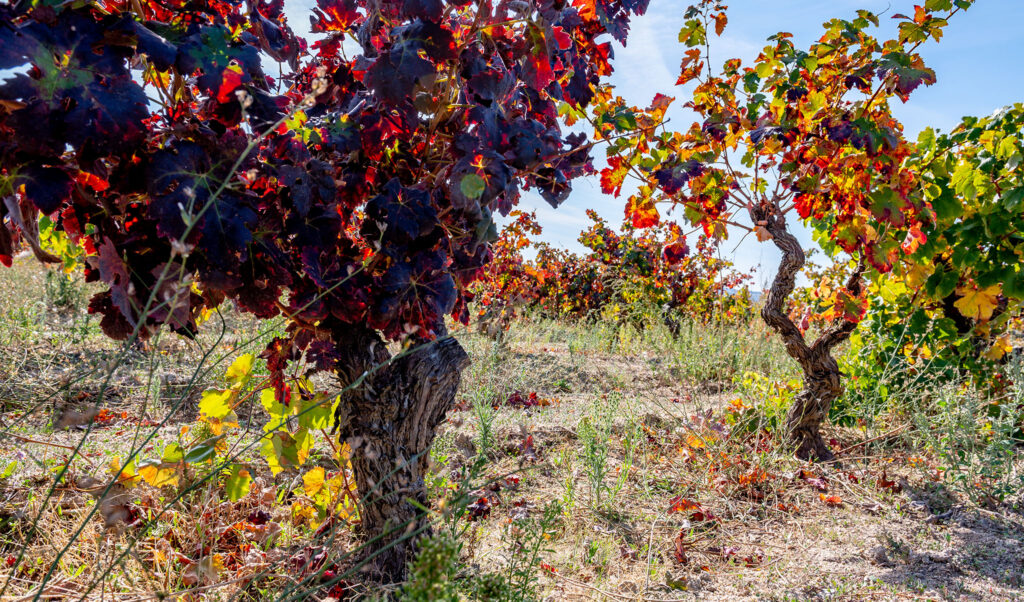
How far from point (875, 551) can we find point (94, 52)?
2630 millimetres

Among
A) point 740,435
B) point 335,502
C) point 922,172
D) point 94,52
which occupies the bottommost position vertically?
point 335,502

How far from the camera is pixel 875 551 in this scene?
1928 millimetres

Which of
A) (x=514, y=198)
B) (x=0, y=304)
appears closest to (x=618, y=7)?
(x=514, y=198)

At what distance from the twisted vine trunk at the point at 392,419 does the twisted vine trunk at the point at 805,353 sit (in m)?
1.80

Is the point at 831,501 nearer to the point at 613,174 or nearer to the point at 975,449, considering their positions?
the point at 975,449

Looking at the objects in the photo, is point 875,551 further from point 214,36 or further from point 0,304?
point 0,304

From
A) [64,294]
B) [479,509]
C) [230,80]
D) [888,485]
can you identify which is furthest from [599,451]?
[64,294]

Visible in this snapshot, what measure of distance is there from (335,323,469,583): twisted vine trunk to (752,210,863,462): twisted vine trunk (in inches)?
70.7

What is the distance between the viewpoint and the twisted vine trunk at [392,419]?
5.18 feet

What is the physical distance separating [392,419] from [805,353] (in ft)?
7.06

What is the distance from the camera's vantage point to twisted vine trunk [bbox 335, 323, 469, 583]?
1.58 meters

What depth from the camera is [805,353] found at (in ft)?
8.91

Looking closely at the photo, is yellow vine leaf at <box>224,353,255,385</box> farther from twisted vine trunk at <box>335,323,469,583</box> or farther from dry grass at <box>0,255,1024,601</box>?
twisted vine trunk at <box>335,323,469,583</box>

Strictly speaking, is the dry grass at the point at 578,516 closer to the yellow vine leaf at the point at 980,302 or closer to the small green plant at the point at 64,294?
the yellow vine leaf at the point at 980,302
